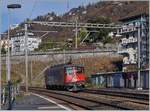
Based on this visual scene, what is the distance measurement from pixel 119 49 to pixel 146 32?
47.9 ft

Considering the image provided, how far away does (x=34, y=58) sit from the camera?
105m

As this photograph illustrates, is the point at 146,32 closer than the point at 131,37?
Yes

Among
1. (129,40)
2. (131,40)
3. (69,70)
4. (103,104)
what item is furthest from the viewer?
(129,40)

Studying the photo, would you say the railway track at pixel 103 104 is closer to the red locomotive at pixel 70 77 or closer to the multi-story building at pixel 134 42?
the red locomotive at pixel 70 77

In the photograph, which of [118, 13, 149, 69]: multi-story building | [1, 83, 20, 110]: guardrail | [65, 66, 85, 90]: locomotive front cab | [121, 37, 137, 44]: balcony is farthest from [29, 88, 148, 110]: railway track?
[121, 37, 137, 44]: balcony

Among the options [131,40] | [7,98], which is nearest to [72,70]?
[7,98]

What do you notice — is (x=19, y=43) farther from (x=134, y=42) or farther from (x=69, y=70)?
(x=69, y=70)

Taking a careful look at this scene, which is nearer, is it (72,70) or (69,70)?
(69,70)

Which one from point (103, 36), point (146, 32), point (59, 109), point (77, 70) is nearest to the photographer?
point (59, 109)

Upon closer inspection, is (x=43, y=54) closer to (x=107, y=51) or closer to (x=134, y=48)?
(x=107, y=51)

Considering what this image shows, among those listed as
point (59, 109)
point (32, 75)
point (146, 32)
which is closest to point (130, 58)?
point (146, 32)

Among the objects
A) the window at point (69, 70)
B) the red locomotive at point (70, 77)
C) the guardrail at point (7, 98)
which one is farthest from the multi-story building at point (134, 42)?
the guardrail at point (7, 98)

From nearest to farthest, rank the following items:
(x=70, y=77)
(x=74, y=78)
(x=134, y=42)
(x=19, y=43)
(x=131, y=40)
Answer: (x=70, y=77) → (x=74, y=78) → (x=134, y=42) → (x=131, y=40) → (x=19, y=43)

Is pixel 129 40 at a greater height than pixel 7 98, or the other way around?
pixel 129 40
